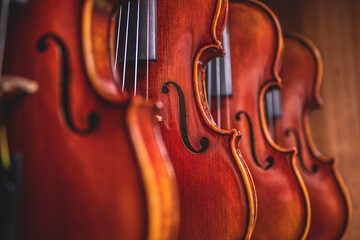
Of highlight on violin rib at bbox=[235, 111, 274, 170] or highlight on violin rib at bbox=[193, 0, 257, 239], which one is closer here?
highlight on violin rib at bbox=[193, 0, 257, 239]

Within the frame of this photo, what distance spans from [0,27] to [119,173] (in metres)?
0.41

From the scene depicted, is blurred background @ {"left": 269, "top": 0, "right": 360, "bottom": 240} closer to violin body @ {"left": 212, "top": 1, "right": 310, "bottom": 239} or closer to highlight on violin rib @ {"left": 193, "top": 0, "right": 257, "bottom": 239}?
violin body @ {"left": 212, "top": 1, "right": 310, "bottom": 239}

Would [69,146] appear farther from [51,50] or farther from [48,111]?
[51,50]

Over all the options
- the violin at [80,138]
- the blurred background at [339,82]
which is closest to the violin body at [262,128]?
the violin at [80,138]

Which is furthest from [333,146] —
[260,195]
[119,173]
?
[119,173]

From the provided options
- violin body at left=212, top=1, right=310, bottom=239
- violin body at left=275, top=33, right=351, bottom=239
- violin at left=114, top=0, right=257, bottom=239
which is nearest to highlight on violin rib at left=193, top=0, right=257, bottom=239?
violin at left=114, top=0, right=257, bottom=239

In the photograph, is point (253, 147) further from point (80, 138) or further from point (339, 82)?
point (339, 82)

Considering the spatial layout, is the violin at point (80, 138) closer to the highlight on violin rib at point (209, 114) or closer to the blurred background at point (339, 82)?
the highlight on violin rib at point (209, 114)

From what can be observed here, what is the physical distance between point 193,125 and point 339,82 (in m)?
2.02

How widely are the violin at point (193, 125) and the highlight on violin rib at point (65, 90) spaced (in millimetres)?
367

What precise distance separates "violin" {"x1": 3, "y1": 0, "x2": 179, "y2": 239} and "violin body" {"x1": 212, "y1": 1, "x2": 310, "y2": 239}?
0.89 m

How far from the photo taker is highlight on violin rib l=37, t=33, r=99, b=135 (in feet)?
1.93

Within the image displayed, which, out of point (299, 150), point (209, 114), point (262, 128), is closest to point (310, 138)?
point (299, 150)

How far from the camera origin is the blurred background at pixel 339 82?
2.45m
